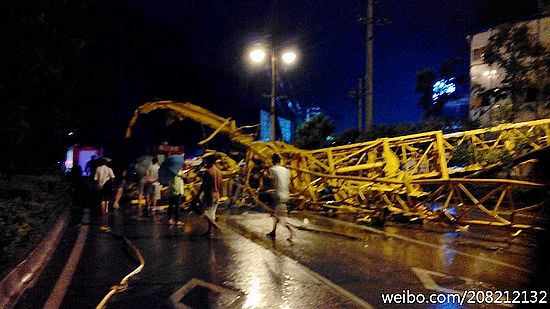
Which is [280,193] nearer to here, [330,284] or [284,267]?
[284,267]

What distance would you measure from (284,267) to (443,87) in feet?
87.9

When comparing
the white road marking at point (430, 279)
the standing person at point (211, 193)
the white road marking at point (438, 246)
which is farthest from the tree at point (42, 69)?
the white road marking at point (430, 279)

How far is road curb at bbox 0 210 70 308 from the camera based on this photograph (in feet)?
20.1

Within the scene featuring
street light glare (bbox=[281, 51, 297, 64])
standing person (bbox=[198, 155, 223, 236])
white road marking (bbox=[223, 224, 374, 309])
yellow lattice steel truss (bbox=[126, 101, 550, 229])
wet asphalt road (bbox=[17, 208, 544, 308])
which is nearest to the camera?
white road marking (bbox=[223, 224, 374, 309])

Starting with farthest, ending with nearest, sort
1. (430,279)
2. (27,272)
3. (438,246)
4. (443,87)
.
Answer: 1. (443,87)
2. (438,246)
3. (27,272)
4. (430,279)

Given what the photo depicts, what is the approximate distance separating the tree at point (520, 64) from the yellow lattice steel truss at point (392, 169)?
4691mm

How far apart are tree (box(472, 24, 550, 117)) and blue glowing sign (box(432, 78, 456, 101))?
12.3m

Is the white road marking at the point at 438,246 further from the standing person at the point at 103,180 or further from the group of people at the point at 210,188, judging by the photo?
the standing person at the point at 103,180

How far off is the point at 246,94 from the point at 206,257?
31.9m

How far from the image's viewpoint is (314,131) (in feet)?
80.6

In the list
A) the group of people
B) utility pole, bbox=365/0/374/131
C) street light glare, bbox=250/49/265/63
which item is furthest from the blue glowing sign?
the group of people

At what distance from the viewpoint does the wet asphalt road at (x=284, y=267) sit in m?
6.28

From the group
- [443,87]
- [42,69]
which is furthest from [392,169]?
[443,87]

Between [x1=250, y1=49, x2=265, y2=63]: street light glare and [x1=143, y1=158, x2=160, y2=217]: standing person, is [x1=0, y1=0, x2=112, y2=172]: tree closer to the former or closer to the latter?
[x1=143, y1=158, x2=160, y2=217]: standing person
